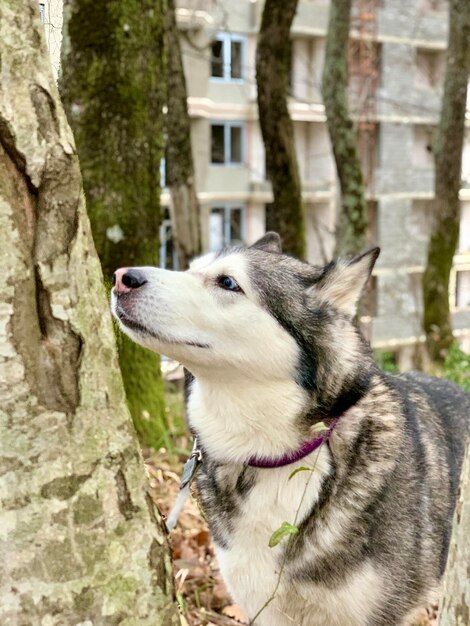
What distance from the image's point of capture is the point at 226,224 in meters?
25.5

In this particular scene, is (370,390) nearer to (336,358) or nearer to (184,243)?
(336,358)

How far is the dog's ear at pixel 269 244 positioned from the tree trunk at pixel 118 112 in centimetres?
170

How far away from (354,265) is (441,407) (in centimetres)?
121

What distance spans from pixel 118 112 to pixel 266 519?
→ 3.22 m

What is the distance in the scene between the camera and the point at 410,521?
302 centimetres

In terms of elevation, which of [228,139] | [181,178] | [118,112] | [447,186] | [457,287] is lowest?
[457,287]

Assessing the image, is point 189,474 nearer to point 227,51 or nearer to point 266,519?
point 266,519

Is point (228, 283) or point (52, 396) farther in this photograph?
point (228, 283)

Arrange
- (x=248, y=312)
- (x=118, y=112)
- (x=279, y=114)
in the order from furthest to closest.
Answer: (x=279, y=114) → (x=118, y=112) → (x=248, y=312)

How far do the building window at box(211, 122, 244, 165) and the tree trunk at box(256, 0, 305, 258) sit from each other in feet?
54.1

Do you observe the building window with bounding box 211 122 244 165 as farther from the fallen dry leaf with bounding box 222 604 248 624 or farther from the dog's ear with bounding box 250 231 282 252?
the fallen dry leaf with bounding box 222 604 248 624

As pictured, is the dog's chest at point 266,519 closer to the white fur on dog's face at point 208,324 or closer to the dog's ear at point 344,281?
the white fur on dog's face at point 208,324

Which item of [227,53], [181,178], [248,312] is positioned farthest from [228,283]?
[227,53]

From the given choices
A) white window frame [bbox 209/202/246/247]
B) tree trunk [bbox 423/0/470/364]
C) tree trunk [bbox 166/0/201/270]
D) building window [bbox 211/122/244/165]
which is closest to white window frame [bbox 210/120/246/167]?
building window [bbox 211/122/244/165]
